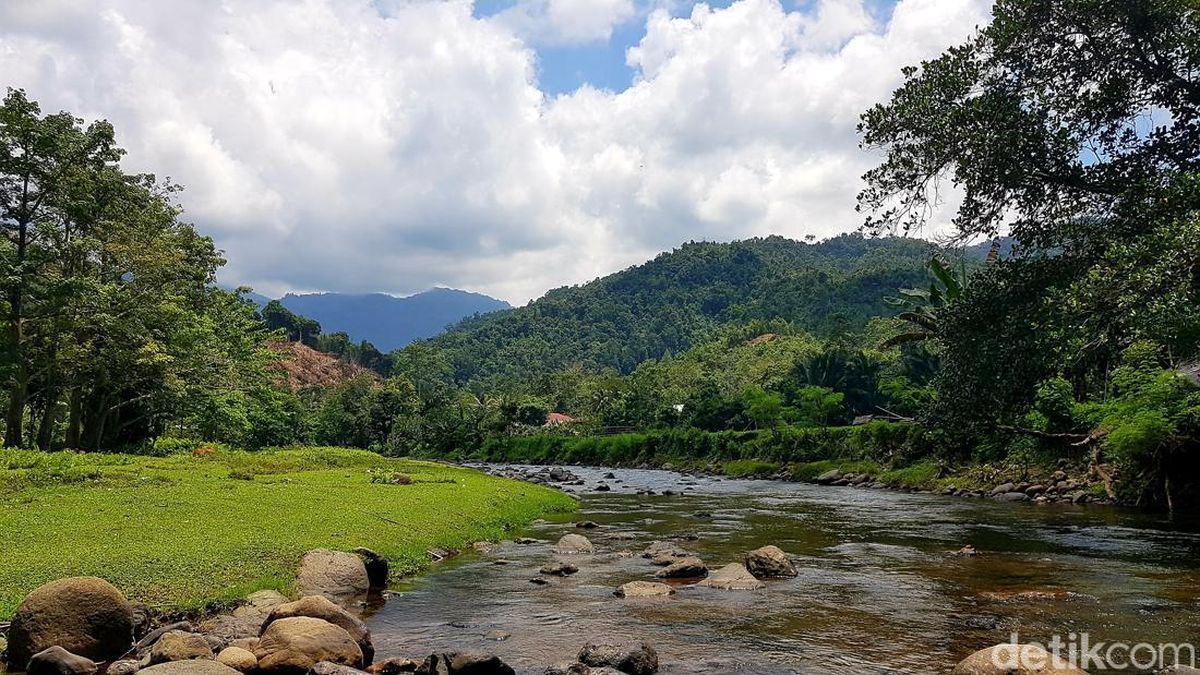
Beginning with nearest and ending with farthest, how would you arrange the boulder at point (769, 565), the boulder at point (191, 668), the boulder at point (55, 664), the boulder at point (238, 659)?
the boulder at point (191, 668)
the boulder at point (55, 664)
the boulder at point (238, 659)
the boulder at point (769, 565)

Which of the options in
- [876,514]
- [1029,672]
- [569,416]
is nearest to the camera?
[1029,672]

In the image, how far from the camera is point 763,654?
40.0 ft

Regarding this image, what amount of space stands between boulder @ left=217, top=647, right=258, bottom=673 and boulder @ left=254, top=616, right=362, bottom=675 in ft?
0.42

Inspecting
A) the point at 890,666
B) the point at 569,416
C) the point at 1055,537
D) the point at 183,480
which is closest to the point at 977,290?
the point at 1055,537

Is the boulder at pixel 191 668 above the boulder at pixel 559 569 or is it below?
above

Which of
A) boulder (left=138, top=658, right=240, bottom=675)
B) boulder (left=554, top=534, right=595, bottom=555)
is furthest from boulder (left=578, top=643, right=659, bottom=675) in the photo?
boulder (left=554, top=534, right=595, bottom=555)

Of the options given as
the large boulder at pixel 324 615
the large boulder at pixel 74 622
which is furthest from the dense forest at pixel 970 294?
the large boulder at pixel 74 622

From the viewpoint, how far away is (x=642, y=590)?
16.8 metres

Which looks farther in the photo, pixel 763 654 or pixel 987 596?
pixel 987 596

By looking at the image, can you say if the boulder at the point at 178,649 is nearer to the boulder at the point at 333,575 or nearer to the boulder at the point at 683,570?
the boulder at the point at 333,575

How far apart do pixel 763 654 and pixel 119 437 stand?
5544cm

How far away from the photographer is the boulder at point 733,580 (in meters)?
17.4

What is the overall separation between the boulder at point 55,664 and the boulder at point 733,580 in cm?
1240

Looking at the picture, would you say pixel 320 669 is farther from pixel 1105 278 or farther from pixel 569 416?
pixel 569 416
